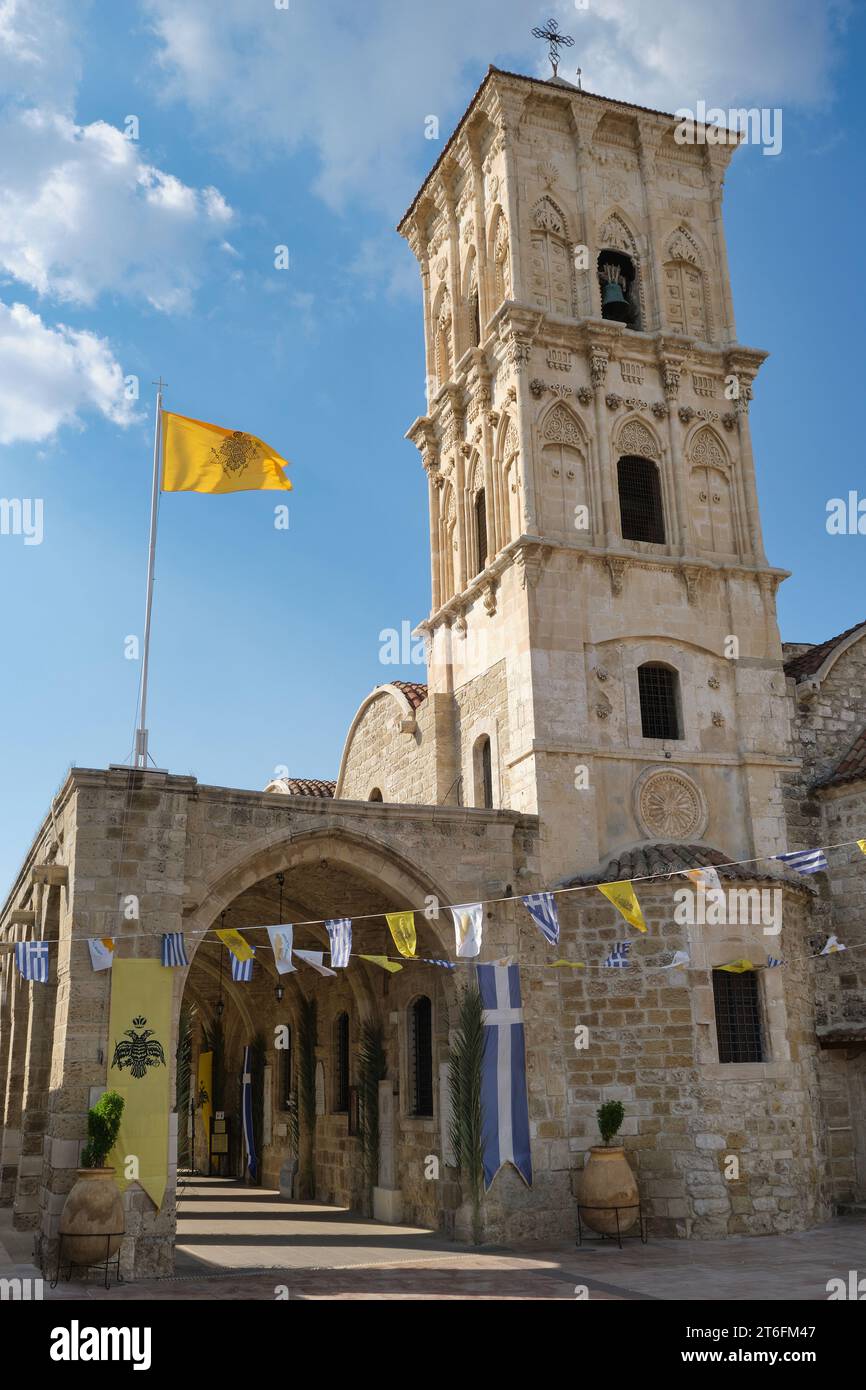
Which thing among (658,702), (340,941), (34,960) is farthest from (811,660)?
(34,960)

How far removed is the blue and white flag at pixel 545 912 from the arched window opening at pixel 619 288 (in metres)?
10.9

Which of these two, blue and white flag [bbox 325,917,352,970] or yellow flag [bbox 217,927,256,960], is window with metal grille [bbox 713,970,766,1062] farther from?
yellow flag [bbox 217,927,256,960]

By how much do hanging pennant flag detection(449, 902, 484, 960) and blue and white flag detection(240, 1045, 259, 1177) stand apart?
11.5 m

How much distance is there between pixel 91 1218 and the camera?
12773 millimetres

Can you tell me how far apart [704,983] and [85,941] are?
A: 8129mm

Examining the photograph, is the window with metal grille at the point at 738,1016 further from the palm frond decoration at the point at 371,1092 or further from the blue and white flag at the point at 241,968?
the blue and white flag at the point at 241,968

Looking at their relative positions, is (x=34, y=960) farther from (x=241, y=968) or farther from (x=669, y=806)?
(x=669, y=806)

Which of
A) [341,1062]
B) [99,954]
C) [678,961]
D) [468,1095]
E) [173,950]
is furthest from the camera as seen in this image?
[341,1062]

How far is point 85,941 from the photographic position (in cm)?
1423

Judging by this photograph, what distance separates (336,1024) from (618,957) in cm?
750

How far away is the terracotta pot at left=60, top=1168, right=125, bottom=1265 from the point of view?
41.7ft

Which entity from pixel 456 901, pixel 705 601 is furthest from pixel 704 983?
pixel 705 601

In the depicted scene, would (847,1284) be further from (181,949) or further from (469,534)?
(469,534)

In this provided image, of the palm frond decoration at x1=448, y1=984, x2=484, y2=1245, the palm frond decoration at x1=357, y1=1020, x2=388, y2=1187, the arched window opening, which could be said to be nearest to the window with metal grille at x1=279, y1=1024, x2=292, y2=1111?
the palm frond decoration at x1=357, y1=1020, x2=388, y2=1187
